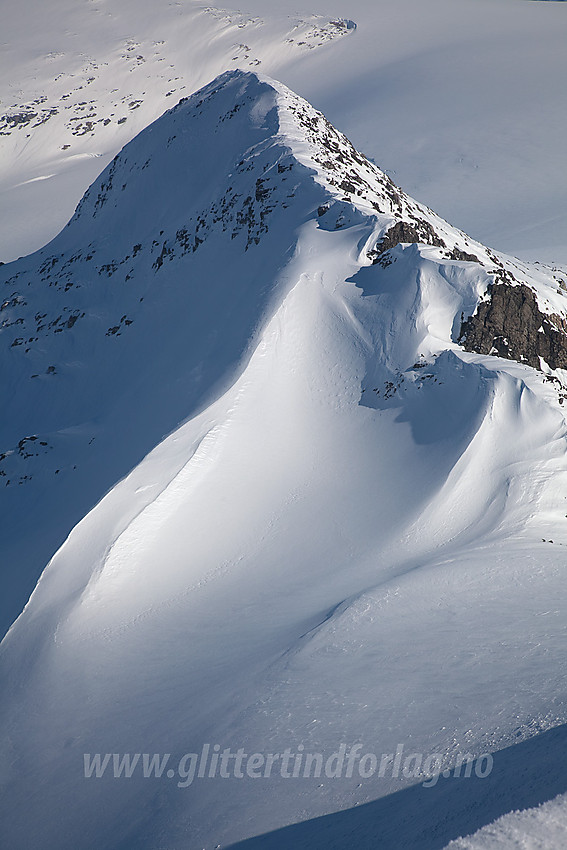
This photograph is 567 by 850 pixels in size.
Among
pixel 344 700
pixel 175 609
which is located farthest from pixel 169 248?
pixel 344 700

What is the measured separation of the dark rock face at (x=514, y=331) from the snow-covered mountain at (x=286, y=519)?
0.08 metres

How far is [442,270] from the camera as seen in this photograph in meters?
18.3

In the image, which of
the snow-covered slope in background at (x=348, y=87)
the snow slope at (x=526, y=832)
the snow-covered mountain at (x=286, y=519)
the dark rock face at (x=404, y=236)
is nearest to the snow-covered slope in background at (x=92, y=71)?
the snow-covered slope in background at (x=348, y=87)

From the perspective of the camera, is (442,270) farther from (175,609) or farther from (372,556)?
(175,609)

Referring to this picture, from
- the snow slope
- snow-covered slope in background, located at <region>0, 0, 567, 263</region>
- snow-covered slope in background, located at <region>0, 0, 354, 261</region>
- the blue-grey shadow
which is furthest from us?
snow-covered slope in background, located at <region>0, 0, 354, 261</region>

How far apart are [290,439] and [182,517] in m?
3.61

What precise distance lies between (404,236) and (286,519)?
36.5ft

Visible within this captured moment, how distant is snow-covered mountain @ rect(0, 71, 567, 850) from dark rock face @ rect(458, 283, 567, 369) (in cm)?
8

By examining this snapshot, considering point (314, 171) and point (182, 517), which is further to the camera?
point (314, 171)

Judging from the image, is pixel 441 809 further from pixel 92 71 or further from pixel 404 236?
pixel 92 71

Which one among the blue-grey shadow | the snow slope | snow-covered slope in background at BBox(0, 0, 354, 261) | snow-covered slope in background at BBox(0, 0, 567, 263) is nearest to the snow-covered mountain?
the blue-grey shadow

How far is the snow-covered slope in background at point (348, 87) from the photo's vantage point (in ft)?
183

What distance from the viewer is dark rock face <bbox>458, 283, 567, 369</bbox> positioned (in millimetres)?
17891

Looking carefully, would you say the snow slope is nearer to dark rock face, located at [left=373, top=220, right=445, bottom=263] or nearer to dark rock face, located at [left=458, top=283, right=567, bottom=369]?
dark rock face, located at [left=458, top=283, right=567, bottom=369]
